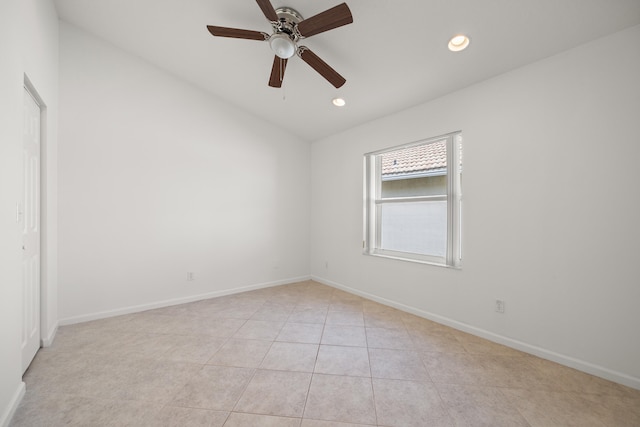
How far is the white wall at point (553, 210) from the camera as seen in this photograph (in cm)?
184

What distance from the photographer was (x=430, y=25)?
2.04 m

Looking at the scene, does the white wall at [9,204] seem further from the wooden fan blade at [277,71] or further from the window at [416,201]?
the window at [416,201]

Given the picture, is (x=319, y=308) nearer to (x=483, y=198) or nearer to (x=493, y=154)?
(x=483, y=198)

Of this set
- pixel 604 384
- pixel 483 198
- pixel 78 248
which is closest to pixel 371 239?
pixel 483 198

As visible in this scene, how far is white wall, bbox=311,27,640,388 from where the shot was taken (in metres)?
1.84

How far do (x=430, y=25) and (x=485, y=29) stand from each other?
42cm

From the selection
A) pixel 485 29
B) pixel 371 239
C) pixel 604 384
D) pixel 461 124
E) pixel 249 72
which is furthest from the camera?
pixel 371 239

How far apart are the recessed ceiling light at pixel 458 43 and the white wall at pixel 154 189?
2.90 meters

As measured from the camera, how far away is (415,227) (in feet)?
10.8

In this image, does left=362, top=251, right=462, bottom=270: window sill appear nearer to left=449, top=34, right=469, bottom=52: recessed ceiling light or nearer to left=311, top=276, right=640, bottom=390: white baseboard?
left=311, top=276, right=640, bottom=390: white baseboard

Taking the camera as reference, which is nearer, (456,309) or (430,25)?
(430,25)

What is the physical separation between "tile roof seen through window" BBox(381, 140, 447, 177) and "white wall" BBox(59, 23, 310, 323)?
A: 6.12 ft

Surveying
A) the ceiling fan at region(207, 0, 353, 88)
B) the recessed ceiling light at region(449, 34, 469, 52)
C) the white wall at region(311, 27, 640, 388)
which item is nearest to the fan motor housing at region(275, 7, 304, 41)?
the ceiling fan at region(207, 0, 353, 88)

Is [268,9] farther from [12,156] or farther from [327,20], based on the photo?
[12,156]
